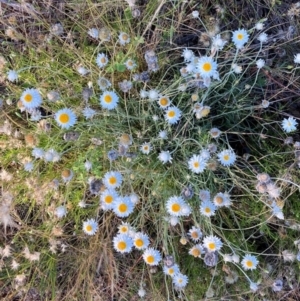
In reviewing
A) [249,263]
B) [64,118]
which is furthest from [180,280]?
[64,118]

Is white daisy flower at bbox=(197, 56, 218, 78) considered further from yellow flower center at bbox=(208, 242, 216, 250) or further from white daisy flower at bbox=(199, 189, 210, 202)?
yellow flower center at bbox=(208, 242, 216, 250)

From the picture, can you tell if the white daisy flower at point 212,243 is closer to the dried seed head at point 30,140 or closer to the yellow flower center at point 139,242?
the yellow flower center at point 139,242

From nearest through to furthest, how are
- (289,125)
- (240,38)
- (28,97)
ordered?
1. (28,97)
2. (240,38)
3. (289,125)

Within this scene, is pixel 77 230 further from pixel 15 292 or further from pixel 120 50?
pixel 120 50

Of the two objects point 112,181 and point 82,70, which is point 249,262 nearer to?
point 112,181

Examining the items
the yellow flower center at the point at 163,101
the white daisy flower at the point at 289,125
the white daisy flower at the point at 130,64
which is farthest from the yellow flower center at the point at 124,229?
the white daisy flower at the point at 289,125

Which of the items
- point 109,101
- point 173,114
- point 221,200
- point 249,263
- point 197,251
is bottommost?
point 249,263

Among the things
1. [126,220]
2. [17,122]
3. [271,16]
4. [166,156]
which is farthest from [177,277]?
[271,16]
